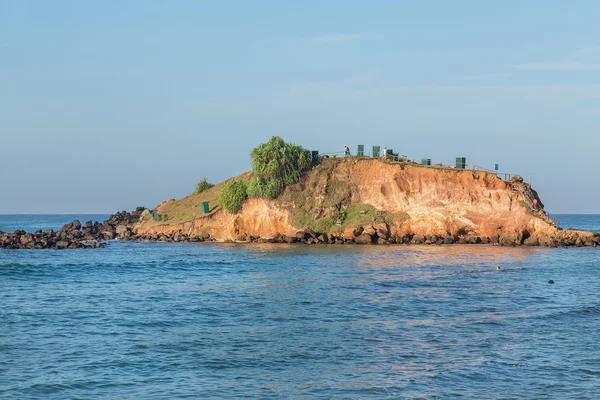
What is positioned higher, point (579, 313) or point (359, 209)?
point (359, 209)

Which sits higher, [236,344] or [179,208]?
[179,208]

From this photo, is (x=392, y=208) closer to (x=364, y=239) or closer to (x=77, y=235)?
(x=364, y=239)

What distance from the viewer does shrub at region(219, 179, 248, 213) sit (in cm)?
7869

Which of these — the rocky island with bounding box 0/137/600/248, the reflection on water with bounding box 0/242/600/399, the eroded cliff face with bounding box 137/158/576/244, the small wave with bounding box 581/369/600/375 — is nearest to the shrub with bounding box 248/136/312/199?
the rocky island with bounding box 0/137/600/248

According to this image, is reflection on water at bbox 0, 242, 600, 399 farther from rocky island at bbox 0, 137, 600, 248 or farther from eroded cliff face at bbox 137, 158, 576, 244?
eroded cliff face at bbox 137, 158, 576, 244

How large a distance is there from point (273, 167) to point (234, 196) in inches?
213

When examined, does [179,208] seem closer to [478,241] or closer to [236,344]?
[478,241]

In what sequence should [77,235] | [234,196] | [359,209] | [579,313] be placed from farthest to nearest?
[77,235], [234,196], [359,209], [579,313]

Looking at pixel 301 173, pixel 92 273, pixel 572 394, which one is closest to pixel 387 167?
pixel 301 173

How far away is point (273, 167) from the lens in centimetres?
7769

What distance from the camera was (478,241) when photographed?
72.4 meters

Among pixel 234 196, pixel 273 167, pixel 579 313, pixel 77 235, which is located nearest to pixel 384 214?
pixel 273 167

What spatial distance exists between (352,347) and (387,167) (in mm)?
54070

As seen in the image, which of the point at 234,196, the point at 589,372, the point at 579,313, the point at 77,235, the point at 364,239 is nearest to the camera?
the point at 589,372
